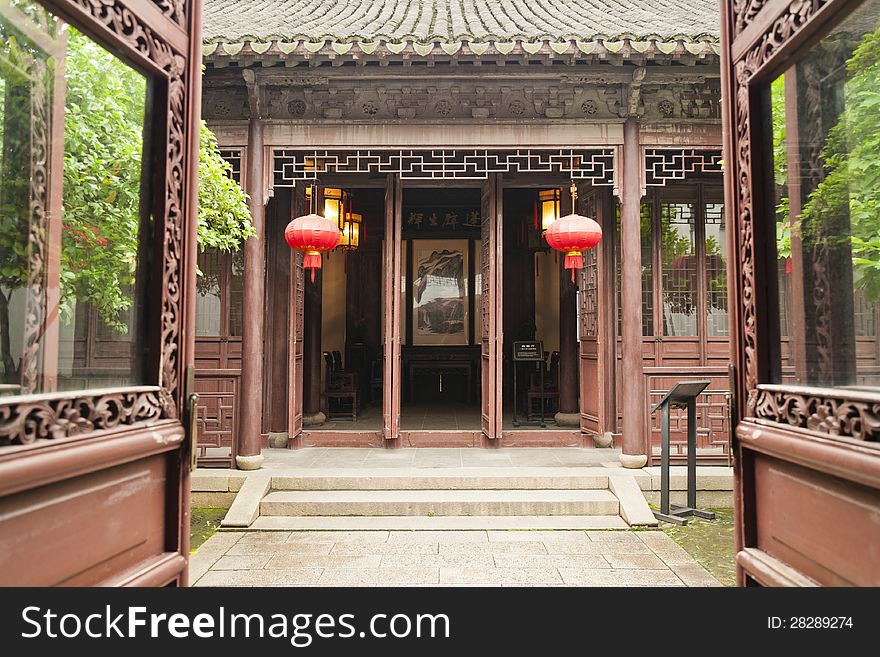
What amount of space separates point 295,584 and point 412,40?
447 cm

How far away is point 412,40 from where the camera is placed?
485 cm

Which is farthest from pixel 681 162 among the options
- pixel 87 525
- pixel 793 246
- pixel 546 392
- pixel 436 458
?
pixel 87 525

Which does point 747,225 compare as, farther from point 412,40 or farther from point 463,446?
point 463,446

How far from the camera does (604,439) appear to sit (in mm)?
6121

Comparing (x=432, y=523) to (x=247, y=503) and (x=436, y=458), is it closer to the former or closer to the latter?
(x=436, y=458)

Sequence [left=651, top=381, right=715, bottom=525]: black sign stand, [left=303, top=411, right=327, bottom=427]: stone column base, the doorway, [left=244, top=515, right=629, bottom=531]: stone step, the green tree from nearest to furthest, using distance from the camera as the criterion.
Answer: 1. the green tree
2. [left=244, top=515, right=629, bottom=531]: stone step
3. [left=651, top=381, right=715, bottom=525]: black sign stand
4. [left=303, top=411, right=327, bottom=427]: stone column base
5. the doorway

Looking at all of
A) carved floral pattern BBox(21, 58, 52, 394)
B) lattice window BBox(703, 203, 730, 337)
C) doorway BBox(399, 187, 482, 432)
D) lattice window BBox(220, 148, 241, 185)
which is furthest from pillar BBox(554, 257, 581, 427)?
carved floral pattern BBox(21, 58, 52, 394)

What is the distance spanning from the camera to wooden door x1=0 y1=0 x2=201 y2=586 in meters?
1.66

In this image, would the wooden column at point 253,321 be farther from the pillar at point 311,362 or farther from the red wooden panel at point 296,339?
the pillar at point 311,362

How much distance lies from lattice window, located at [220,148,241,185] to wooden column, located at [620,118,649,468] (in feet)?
12.6

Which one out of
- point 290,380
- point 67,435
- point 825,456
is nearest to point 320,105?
point 290,380

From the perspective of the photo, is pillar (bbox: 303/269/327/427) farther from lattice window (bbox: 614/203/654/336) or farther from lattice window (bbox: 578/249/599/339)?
lattice window (bbox: 614/203/654/336)

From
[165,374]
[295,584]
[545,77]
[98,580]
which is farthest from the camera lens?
[545,77]

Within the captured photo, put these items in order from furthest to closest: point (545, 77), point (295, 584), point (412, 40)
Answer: point (545, 77) < point (412, 40) < point (295, 584)
